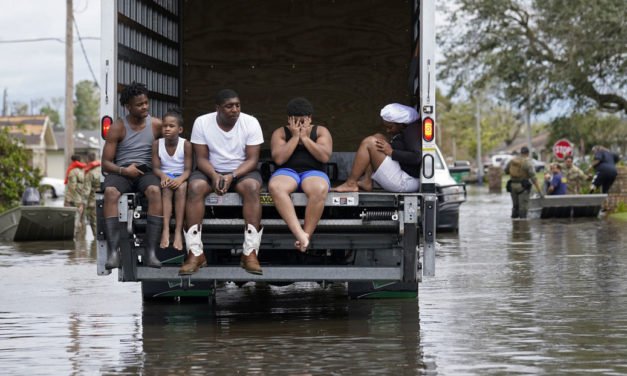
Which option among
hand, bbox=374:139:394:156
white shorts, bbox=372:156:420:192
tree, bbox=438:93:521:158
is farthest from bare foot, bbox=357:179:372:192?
tree, bbox=438:93:521:158

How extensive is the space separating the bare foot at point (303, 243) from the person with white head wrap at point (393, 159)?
24.5 inches

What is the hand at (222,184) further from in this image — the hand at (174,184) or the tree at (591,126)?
the tree at (591,126)

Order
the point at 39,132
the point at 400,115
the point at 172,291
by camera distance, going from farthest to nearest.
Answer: the point at 39,132 → the point at 172,291 → the point at 400,115

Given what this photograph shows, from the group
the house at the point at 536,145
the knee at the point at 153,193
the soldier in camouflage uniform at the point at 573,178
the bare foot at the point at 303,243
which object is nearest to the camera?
the bare foot at the point at 303,243

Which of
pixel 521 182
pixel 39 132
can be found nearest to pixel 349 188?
pixel 521 182

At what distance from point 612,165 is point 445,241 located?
1102cm

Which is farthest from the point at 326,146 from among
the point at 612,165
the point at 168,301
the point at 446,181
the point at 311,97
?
the point at 612,165

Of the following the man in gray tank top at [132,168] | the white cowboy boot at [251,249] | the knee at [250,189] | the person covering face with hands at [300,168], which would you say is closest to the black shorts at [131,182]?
the man in gray tank top at [132,168]

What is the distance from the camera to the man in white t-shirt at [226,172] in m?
10.9

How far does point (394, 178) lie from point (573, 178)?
79.6 feet

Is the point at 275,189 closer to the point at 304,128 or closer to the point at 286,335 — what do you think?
the point at 304,128

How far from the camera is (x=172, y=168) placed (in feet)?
37.3

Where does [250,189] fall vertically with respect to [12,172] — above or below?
below

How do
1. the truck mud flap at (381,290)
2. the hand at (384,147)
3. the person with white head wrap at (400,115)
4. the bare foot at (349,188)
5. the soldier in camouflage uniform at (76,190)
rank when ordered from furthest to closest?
the soldier in camouflage uniform at (76,190) → the truck mud flap at (381,290) → the person with white head wrap at (400,115) → the hand at (384,147) → the bare foot at (349,188)
